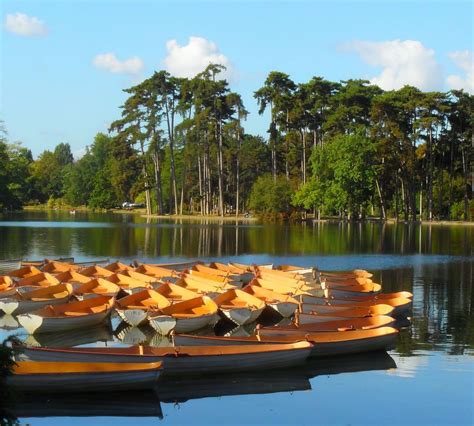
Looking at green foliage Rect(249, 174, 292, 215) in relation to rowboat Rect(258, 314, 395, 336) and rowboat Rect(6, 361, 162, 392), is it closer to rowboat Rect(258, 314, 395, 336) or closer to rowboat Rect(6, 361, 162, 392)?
rowboat Rect(258, 314, 395, 336)

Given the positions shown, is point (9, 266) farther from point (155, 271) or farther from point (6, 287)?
point (6, 287)

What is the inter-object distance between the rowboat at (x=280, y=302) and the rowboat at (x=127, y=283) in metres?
3.98

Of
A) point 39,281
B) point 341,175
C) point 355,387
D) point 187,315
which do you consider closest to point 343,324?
point 355,387

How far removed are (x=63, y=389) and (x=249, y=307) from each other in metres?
8.82

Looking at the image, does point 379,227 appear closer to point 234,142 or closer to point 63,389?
point 234,142

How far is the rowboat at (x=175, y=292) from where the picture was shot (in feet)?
79.9

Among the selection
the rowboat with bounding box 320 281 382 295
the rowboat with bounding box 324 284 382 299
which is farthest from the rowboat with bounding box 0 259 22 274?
the rowboat with bounding box 324 284 382 299

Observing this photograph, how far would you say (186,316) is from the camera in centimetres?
2136

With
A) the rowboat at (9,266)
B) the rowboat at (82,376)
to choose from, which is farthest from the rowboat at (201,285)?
the rowboat at (82,376)

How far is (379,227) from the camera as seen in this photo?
7575 centimetres

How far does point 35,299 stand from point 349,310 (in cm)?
972

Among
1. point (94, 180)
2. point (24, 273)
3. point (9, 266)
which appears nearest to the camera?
point (24, 273)

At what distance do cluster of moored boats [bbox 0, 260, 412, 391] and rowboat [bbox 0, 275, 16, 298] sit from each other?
2.1 inches

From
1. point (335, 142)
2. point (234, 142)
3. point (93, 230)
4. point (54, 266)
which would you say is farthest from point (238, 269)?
point (234, 142)
